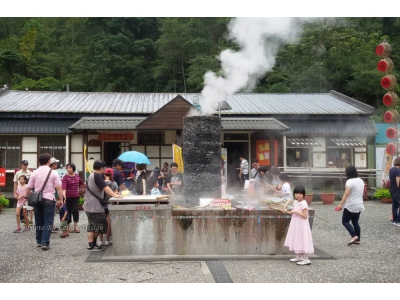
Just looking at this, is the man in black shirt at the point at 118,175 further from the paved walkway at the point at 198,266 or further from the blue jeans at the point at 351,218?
the blue jeans at the point at 351,218

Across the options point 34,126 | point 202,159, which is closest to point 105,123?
point 34,126

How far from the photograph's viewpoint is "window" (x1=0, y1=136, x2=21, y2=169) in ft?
54.6

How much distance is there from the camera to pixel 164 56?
30.4 meters

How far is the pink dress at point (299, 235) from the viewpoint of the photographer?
5.57 meters

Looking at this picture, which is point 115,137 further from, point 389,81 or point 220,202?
point 389,81

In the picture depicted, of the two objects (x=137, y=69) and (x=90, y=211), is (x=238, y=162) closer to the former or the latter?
(x=90, y=211)

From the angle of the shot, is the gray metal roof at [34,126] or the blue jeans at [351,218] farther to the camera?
the gray metal roof at [34,126]

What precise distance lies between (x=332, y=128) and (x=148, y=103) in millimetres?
9264

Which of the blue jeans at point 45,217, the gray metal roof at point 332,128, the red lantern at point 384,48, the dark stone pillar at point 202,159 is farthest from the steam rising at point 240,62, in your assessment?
the gray metal roof at point 332,128

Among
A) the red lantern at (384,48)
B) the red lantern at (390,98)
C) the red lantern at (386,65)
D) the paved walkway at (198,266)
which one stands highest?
the red lantern at (384,48)

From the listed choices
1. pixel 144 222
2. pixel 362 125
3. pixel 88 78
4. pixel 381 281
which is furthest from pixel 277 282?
pixel 88 78

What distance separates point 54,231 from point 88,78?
88.0 ft

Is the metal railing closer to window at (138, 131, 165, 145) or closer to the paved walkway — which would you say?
window at (138, 131, 165, 145)

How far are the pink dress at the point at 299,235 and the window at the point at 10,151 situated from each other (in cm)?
1460
